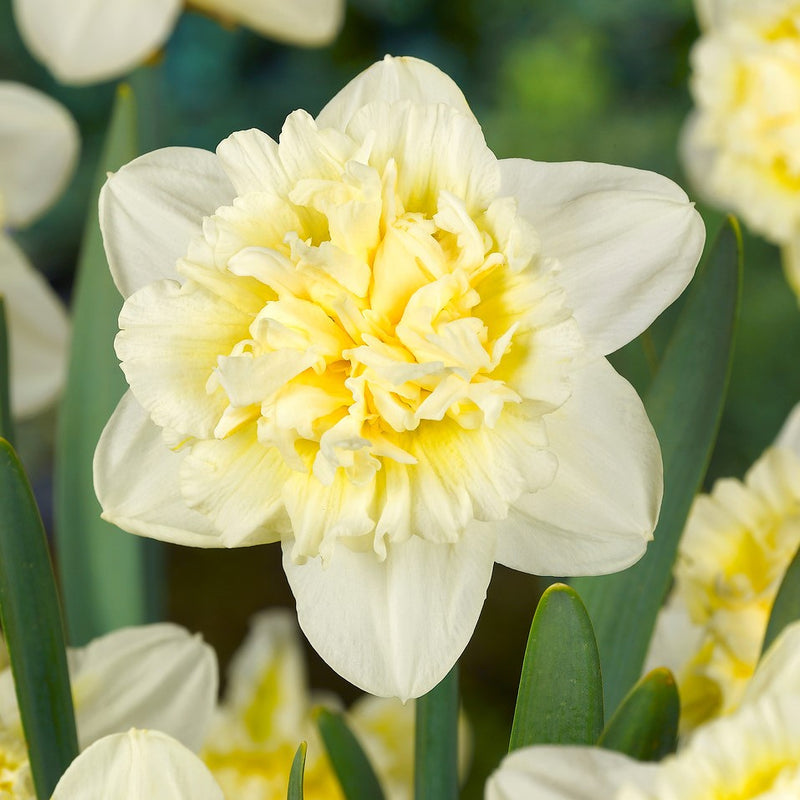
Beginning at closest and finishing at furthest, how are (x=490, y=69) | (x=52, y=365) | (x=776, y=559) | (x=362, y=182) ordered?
1. (x=362, y=182)
2. (x=776, y=559)
3. (x=52, y=365)
4. (x=490, y=69)

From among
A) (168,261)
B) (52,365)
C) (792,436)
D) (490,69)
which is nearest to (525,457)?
(168,261)

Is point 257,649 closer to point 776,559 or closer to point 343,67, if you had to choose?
point 776,559

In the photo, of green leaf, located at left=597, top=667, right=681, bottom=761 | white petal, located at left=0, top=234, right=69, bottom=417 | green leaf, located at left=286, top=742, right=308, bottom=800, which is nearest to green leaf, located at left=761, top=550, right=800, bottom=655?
green leaf, located at left=597, top=667, right=681, bottom=761

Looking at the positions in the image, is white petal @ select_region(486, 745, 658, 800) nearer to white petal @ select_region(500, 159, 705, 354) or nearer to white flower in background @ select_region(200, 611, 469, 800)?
white petal @ select_region(500, 159, 705, 354)

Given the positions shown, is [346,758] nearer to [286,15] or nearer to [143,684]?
[143,684]

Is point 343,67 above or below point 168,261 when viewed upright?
below

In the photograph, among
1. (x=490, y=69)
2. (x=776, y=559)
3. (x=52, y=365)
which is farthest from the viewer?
(x=490, y=69)

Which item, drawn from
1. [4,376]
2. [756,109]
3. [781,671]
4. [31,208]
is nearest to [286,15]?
[31,208]
